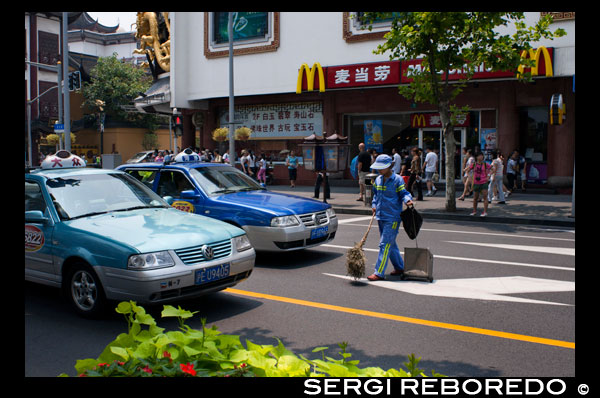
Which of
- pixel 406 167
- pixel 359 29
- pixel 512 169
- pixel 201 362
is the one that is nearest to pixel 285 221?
pixel 201 362

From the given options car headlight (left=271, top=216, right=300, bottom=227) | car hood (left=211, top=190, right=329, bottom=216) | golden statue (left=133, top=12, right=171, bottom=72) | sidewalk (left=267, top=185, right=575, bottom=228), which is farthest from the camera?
golden statue (left=133, top=12, right=171, bottom=72)

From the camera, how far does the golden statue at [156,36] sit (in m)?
32.8

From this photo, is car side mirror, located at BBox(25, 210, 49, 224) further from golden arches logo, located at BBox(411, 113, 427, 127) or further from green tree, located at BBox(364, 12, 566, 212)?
golden arches logo, located at BBox(411, 113, 427, 127)

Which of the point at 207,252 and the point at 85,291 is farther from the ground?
the point at 207,252

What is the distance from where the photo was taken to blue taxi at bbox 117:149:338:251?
324 inches

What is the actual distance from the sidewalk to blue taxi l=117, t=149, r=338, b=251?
7.06m

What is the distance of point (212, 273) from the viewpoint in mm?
5699

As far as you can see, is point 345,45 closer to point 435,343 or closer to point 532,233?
point 532,233

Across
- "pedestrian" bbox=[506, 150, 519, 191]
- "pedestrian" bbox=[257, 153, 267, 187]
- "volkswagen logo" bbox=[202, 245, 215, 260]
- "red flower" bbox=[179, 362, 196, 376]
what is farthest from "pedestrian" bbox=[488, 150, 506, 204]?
"red flower" bbox=[179, 362, 196, 376]

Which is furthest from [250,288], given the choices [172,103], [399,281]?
[172,103]

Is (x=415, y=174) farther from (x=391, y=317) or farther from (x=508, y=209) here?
(x=391, y=317)

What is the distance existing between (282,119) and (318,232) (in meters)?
18.5
